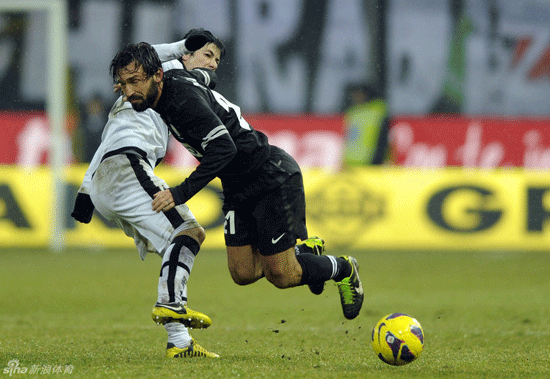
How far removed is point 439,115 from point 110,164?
10746 millimetres

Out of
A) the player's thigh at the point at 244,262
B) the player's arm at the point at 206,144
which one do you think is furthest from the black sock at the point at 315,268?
the player's arm at the point at 206,144

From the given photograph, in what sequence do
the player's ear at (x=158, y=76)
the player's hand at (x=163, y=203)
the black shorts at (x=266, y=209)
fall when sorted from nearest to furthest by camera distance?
the player's hand at (x=163, y=203) → the player's ear at (x=158, y=76) → the black shorts at (x=266, y=209)

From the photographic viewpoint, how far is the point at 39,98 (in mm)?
14844

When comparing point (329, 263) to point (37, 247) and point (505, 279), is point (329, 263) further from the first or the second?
point (37, 247)

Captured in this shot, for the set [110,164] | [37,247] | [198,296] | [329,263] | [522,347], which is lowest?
[37,247]

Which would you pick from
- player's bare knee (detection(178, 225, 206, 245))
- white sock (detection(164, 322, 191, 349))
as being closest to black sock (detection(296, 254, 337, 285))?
player's bare knee (detection(178, 225, 206, 245))

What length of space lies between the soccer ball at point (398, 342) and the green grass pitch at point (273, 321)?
7 cm

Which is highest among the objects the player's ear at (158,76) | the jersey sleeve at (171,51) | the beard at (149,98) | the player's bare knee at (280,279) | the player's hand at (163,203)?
the jersey sleeve at (171,51)

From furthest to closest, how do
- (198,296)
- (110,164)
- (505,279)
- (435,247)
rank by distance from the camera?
1. (435,247)
2. (505,279)
3. (198,296)
4. (110,164)

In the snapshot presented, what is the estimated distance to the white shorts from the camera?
4.91 m

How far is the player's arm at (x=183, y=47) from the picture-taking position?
5059 millimetres

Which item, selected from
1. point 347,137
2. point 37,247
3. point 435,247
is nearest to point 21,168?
point 37,247

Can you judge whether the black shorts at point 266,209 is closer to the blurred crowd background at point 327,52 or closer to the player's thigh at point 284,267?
the player's thigh at point 284,267

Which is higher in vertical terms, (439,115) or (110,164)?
(110,164)
